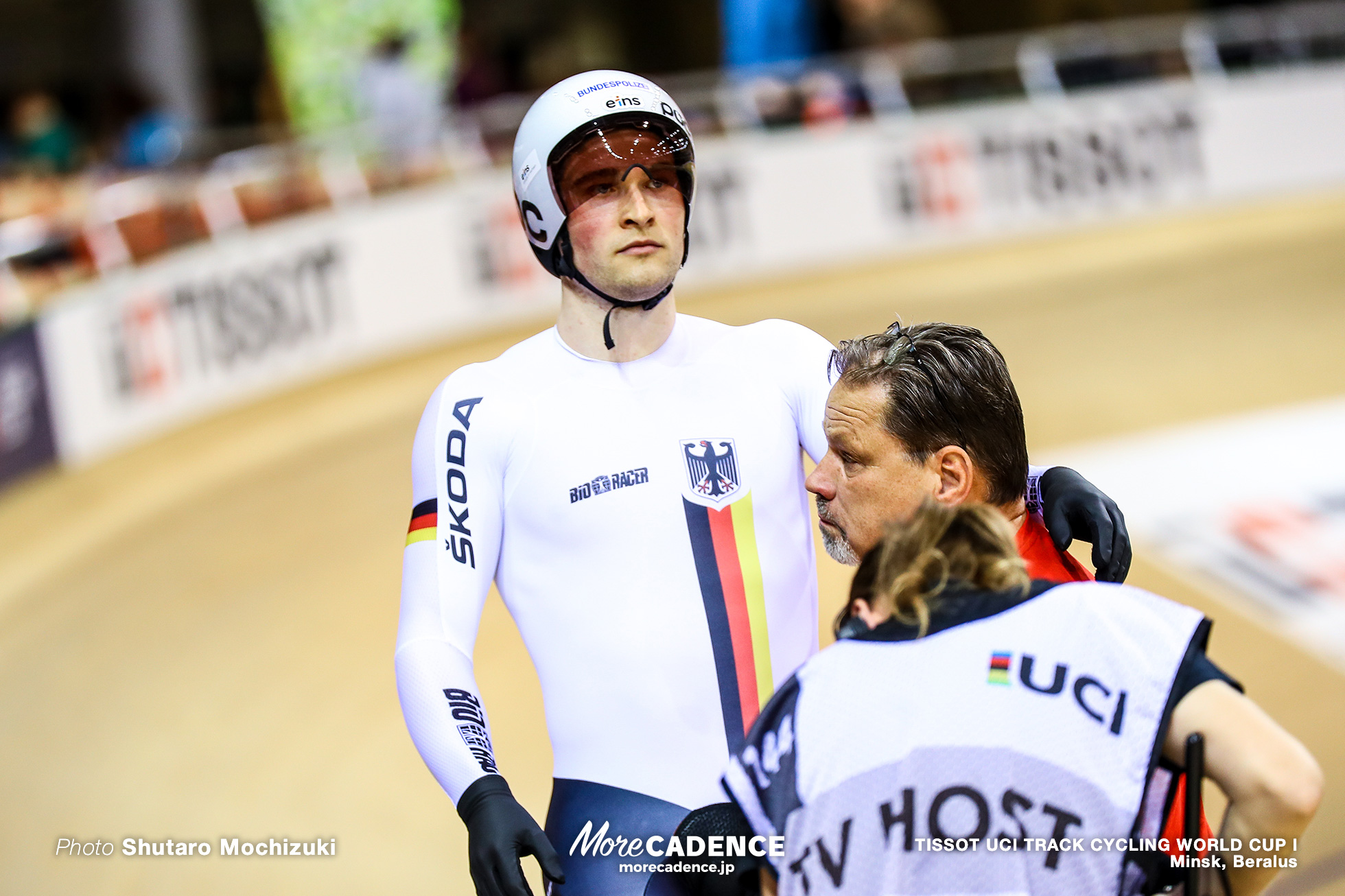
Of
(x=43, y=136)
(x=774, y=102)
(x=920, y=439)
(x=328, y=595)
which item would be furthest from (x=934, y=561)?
(x=774, y=102)

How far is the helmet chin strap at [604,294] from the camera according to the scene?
275 cm

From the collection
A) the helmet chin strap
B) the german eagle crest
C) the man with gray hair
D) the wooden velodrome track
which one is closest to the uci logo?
the man with gray hair

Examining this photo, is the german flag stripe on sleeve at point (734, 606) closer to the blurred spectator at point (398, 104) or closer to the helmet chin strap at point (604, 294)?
the helmet chin strap at point (604, 294)

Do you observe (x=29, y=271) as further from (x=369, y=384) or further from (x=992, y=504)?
(x=992, y=504)

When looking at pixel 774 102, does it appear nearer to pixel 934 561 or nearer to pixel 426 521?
pixel 426 521

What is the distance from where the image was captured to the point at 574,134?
271cm

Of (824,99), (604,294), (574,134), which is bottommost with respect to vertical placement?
(604,294)

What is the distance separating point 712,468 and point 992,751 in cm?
107

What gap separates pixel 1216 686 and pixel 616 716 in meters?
1.27

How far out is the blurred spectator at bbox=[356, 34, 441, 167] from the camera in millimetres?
12539

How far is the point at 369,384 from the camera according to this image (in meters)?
11.1

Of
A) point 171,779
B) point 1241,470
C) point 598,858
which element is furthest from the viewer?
point 1241,470

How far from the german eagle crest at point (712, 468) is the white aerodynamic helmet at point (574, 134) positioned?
0.31m

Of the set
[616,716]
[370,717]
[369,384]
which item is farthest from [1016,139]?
[616,716]
